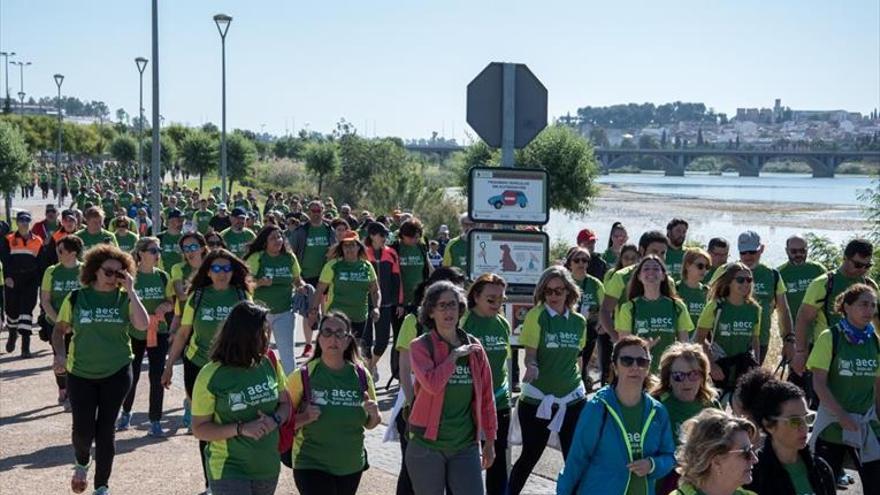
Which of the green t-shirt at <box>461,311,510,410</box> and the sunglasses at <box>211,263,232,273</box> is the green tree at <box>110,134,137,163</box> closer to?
the sunglasses at <box>211,263,232,273</box>

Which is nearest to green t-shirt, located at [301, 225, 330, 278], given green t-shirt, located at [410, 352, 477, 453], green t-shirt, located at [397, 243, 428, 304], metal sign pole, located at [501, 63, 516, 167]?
green t-shirt, located at [397, 243, 428, 304]

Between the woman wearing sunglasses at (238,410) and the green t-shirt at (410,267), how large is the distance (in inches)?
290

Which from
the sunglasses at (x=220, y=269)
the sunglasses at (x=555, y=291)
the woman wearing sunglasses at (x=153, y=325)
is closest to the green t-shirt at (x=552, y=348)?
the sunglasses at (x=555, y=291)

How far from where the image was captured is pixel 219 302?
25.7 ft

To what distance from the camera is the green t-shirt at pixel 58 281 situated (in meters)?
10.0

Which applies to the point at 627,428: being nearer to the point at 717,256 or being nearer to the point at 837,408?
the point at 837,408

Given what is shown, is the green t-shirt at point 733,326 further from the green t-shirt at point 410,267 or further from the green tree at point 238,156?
the green tree at point 238,156

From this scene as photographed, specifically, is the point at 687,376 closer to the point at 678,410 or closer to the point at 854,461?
the point at 678,410

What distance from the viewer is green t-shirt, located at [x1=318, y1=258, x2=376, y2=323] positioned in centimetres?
1104

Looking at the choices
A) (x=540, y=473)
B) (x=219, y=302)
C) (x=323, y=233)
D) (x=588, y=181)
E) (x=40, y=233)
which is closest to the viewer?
(x=219, y=302)

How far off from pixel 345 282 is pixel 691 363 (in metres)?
5.81

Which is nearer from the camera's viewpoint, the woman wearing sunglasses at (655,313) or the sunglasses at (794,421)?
the sunglasses at (794,421)

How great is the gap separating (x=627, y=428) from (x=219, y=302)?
3590mm

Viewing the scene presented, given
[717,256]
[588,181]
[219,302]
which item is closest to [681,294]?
[717,256]
